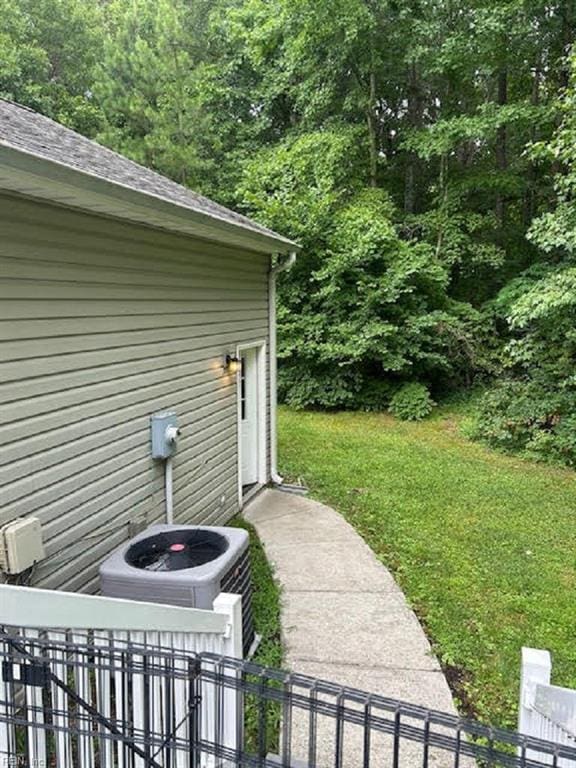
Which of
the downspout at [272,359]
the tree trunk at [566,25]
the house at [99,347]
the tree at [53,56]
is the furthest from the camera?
the tree at [53,56]

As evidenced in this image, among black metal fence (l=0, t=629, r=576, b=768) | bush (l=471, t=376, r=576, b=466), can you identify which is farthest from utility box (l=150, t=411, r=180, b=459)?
bush (l=471, t=376, r=576, b=466)

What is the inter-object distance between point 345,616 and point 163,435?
6.75ft

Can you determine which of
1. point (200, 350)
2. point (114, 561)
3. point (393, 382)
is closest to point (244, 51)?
point (393, 382)

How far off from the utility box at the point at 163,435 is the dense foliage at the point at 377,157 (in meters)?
6.71

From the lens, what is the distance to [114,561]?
10.6 feet

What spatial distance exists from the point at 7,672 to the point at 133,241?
313 centimetres

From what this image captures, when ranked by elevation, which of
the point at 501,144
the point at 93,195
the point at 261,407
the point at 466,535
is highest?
the point at 501,144

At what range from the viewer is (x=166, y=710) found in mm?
1906

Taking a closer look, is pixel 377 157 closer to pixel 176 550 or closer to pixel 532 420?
pixel 532 420

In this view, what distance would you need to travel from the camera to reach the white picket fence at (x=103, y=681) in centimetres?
176

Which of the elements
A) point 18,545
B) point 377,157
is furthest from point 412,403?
point 18,545

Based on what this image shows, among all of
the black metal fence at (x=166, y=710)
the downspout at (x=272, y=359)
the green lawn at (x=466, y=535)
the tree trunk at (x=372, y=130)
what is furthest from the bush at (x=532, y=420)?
the black metal fence at (x=166, y=710)

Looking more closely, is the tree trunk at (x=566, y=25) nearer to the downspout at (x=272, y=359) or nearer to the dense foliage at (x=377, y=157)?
the dense foliage at (x=377, y=157)

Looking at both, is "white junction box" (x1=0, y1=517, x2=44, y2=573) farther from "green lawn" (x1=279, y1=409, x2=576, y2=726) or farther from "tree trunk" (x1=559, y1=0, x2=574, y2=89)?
"tree trunk" (x1=559, y1=0, x2=574, y2=89)
